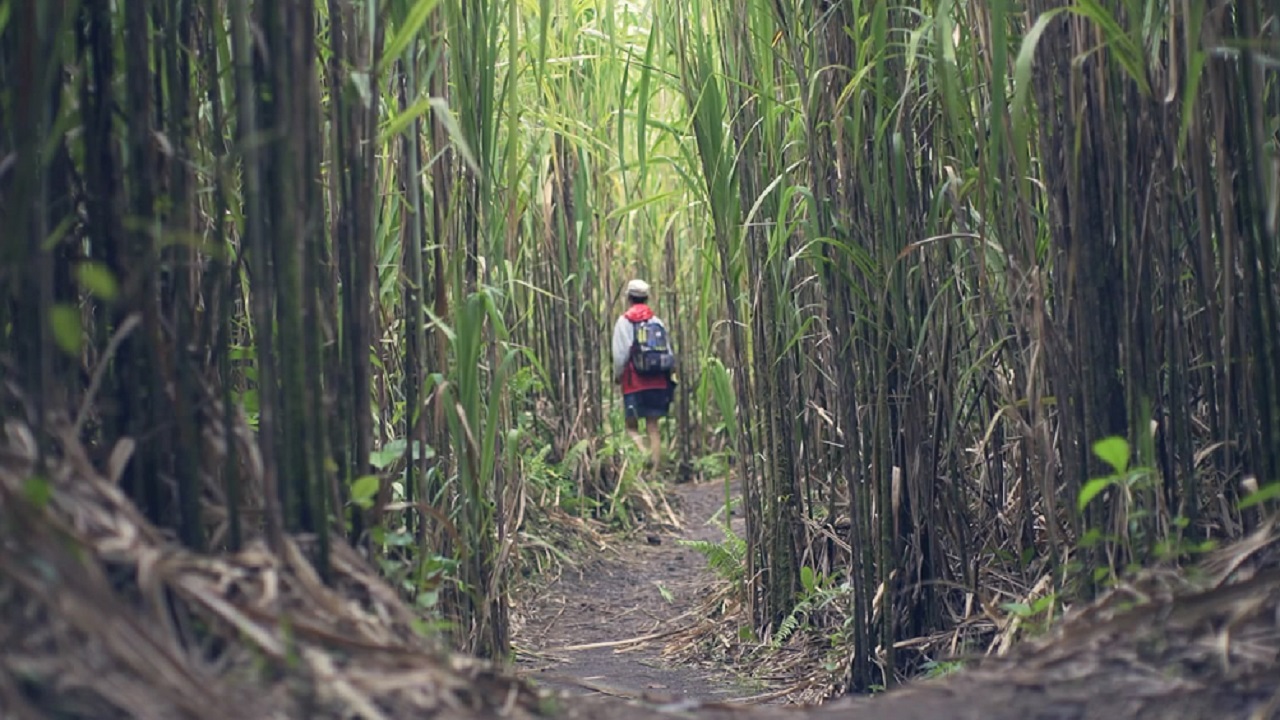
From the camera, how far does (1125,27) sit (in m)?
1.93

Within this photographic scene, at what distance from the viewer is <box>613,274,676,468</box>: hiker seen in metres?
7.02

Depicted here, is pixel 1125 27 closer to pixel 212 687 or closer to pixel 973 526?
pixel 973 526

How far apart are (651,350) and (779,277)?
3850mm

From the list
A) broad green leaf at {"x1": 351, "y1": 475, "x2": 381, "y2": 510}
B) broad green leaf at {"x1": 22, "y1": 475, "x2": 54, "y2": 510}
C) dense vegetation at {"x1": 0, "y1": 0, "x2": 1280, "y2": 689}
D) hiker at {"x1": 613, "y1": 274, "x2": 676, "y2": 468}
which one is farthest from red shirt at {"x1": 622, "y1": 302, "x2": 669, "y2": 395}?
broad green leaf at {"x1": 22, "y1": 475, "x2": 54, "y2": 510}

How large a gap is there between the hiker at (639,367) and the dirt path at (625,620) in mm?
1158

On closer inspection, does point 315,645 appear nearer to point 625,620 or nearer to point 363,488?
point 363,488

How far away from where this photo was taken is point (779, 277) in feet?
10.2

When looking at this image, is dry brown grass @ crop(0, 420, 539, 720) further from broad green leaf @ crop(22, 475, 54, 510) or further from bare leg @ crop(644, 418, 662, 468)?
bare leg @ crop(644, 418, 662, 468)

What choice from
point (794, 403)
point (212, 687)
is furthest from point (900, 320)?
point (212, 687)

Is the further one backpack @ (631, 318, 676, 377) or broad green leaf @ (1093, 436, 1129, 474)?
backpack @ (631, 318, 676, 377)

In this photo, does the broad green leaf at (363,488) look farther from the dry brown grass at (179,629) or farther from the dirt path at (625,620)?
the dirt path at (625,620)

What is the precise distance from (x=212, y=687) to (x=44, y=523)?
21 cm

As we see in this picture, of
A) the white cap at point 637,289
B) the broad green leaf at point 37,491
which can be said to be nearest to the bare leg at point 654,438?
the white cap at point 637,289

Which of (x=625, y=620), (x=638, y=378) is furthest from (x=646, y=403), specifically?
(x=625, y=620)
